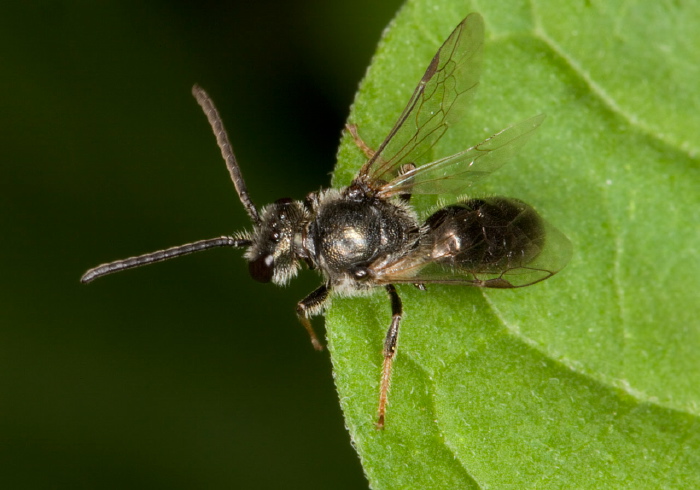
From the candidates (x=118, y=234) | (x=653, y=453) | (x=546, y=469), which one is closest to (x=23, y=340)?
(x=118, y=234)

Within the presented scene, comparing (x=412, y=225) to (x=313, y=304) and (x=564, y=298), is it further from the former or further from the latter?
(x=564, y=298)

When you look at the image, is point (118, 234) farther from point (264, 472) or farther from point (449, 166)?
point (449, 166)

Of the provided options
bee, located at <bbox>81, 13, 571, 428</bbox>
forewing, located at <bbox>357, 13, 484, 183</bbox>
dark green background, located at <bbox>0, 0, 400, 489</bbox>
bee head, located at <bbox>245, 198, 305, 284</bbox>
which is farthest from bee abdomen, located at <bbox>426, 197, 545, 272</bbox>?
dark green background, located at <bbox>0, 0, 400, 489</bbox>

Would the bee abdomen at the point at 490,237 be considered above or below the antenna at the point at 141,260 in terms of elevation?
below

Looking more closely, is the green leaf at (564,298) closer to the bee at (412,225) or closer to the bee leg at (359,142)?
the bee leg at (359,142)

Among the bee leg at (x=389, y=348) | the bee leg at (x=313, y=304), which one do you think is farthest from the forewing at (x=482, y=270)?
the bee leg at (x=313, y=304)

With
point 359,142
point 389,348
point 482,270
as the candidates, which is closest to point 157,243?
point 359,142
